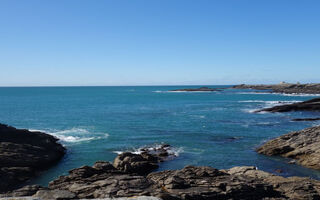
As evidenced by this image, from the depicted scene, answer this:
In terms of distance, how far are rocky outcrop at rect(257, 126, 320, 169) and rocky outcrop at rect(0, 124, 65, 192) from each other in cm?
2834

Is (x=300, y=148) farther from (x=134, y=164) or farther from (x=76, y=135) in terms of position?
(x=76, y=135)

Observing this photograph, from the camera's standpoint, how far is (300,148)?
106 feet

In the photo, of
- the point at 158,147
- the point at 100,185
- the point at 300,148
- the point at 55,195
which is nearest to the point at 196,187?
the point at 100,185

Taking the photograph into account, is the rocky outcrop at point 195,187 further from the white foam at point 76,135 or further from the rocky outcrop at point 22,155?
the white foam at point 76,135

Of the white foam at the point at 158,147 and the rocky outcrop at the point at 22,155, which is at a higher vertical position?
the rocky outcrop at the point at 22,155

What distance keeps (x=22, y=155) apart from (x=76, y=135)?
58.1ft

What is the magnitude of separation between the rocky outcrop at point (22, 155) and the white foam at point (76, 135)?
5519 millimetres

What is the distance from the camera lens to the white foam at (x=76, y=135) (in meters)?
44.3

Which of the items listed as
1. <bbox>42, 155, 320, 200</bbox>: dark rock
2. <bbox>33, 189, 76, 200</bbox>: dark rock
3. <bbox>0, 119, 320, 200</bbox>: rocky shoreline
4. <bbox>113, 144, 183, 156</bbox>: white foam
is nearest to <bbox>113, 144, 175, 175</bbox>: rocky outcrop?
<bbox>0, 119, 320, 200</bbox>: rocky shoreline

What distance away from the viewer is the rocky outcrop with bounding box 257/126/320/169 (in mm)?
29116

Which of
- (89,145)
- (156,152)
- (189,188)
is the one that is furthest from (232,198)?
(89,145)

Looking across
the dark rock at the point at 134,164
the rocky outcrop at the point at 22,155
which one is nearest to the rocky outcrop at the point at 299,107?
the dark rock at the point at 134,164

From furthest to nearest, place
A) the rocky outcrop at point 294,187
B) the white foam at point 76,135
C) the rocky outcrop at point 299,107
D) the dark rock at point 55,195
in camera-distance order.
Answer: the rocky outcrop at point 299,107 → the white foam at point 76,135 → the rocky outcrop at point 294,187 → the dark rock at point 55,195

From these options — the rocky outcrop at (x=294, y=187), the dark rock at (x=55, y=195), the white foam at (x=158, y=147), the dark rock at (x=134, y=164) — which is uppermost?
the dark rock at (x=55, y=195)
